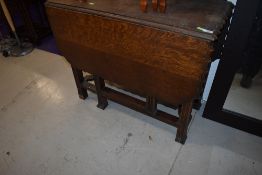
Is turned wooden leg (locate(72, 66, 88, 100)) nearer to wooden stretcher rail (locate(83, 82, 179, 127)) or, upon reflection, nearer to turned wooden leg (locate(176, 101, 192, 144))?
wooden stretcher rail (locate(83, 82, 179, 127))

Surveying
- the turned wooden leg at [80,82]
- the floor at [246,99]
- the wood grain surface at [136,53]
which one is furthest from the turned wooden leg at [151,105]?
the turned wooden leg at [80,82]

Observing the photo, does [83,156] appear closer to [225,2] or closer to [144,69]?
[144,69]

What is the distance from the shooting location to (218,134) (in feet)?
5.44

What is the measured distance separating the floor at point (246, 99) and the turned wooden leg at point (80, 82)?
123 centimetres

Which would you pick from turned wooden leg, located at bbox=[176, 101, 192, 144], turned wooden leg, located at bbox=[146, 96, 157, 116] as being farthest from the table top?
turned wooden leg, located at bbox=[146, 96, 157, 116]

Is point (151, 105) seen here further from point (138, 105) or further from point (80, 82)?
point (80, 82)

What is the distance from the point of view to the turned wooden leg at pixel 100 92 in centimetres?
173

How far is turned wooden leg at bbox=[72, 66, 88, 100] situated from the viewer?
5.93 ft

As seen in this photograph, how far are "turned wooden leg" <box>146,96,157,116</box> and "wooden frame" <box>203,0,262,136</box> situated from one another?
44cm

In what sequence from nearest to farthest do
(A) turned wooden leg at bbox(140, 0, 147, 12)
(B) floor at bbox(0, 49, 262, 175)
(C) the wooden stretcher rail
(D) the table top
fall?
(D) the table top → (A) turned wooden leg at bbox(140, 0, 147, 12) → (B) floor at bbox(0, 49, 262, 175) → (C) the wooden stretcher rail

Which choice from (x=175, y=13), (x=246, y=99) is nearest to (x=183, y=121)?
(x=246, y=99)

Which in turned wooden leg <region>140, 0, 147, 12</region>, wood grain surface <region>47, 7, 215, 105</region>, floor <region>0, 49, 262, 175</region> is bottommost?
floor <region>0, 49, 262, 175</region>

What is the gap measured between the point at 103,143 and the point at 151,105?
49 centimetres

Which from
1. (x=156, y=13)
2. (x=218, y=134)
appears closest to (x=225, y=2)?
(x=156, y=13)
